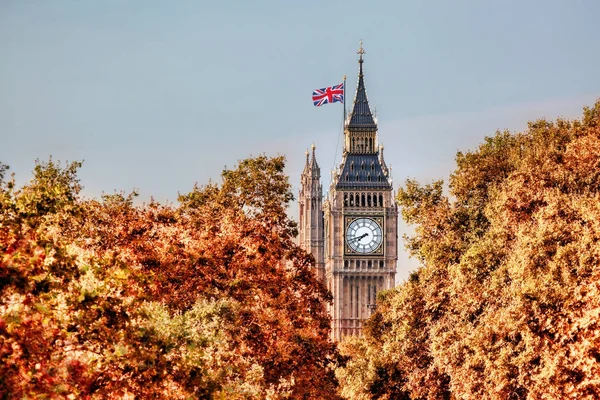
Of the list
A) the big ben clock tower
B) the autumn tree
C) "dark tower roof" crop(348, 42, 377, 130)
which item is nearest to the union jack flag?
the big ben clock tower

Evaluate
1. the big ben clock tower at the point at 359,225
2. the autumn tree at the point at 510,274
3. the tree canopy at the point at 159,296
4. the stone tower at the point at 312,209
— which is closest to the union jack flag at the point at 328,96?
the big ben clock tower at the point at 359,225

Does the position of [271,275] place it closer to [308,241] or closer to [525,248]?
[525,248]

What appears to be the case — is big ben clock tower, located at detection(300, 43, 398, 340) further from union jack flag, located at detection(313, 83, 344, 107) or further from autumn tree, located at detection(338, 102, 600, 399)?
autumn tree, located at detection(338, 102, 600, 399)

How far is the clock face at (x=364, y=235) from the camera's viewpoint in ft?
586

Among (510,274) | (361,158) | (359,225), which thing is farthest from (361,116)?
(510,274)

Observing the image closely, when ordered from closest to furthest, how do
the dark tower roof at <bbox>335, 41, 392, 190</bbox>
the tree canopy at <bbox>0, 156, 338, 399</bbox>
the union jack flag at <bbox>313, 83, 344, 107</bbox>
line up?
the tree canopy at <bbox>0, 156, 338, 399</bbox>, the union jack flag at <bbox>313, 83, 344, 107</bbox>, the dark tower roof at <bbox>335, 41, 392, 190</bbox>

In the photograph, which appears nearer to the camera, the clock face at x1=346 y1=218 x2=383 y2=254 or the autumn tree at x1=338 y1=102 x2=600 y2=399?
the autumn tree at x1=338 y1=102 x2=600 y2=399

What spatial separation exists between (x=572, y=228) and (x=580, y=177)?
5.91 meters

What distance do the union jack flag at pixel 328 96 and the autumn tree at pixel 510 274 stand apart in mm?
67413

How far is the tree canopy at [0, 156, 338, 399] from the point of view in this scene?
2403cm

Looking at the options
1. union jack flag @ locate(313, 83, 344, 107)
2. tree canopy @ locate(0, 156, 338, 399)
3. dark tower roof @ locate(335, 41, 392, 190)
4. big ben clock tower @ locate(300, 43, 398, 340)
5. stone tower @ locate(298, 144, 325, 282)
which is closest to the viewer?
tree canopy @ locate(0, 156, 338, 399)

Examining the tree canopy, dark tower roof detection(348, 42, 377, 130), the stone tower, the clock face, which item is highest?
dark tower roof detection(348, 42, 377, 130)

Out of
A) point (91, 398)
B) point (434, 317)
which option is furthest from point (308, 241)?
point (91, 398)

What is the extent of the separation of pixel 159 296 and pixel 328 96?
88121 mm
